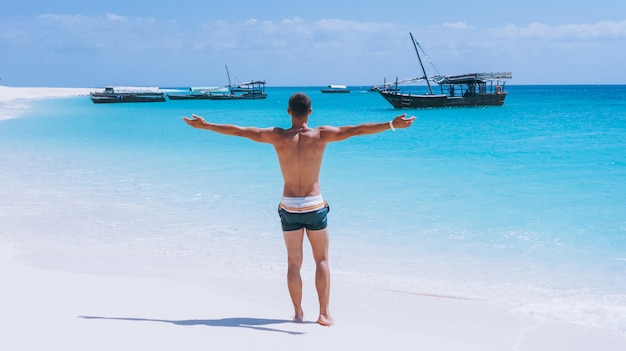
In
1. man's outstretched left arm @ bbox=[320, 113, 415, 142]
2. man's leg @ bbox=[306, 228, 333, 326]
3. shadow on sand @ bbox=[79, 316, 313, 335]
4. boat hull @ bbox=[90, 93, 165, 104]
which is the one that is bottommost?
boat hull @ bbox=[90, 93, 165, 104]

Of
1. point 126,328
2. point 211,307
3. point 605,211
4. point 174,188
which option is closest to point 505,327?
point 211,307

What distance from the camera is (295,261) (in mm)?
4043

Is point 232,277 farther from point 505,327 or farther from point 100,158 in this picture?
point 100,158

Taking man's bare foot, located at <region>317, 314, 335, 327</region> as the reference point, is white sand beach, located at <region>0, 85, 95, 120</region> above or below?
below

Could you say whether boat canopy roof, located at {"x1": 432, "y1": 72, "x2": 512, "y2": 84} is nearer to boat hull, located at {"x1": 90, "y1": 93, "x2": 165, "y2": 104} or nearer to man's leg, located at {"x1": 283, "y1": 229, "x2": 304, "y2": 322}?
boat hull, located at {"x1": 90, "y1": 93, "x2": 165, "y2": 104}

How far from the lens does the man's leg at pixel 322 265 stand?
3971 mm

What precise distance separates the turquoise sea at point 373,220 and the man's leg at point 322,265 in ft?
4.90

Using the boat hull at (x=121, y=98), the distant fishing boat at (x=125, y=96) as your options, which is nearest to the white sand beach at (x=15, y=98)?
the boat hull at (x=121, y=98)

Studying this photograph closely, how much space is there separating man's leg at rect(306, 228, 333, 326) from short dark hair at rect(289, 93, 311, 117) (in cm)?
78

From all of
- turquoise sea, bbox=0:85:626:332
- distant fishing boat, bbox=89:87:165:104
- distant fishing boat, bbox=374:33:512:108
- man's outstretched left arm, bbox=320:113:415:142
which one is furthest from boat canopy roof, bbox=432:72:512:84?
man's outstretched left arm, bbox=320:113:415:142

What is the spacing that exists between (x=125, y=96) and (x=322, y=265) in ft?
229

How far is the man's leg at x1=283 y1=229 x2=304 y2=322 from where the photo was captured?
398cm

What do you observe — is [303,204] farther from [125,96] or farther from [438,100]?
[125,96]

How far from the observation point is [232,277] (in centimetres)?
569
